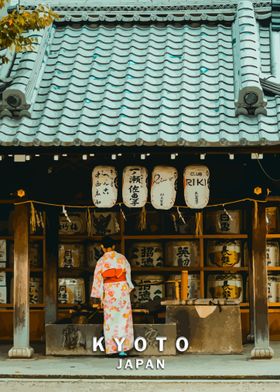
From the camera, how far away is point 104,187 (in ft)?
41.5

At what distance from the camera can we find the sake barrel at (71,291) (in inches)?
595

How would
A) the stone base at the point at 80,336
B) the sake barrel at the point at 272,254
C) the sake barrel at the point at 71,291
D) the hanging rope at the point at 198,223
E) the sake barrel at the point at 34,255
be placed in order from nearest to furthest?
1. the stone base at the point at 80,336
2. the hanging rope at the point at 198,223
3. the sake barrel at the point at 71,291
4. the sake barrel at the point at 272,254
5. the sake barrel at the point at 34,255

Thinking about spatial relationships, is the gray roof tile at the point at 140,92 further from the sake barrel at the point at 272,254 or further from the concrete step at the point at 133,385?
the concrete step at the point at 133,385

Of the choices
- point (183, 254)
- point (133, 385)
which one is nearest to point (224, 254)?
point (183, 254)

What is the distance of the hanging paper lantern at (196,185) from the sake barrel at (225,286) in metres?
2.82

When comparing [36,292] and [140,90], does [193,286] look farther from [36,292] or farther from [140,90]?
[140,90]

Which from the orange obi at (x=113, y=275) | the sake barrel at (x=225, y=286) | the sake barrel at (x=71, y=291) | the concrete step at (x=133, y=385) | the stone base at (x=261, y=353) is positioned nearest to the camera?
the concrete step at (x=133, y=385)

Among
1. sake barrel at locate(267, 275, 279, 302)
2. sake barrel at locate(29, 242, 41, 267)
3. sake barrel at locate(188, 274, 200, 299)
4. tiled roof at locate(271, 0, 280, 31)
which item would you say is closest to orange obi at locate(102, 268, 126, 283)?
sake barrel at locate(188, 274, 200, 299)

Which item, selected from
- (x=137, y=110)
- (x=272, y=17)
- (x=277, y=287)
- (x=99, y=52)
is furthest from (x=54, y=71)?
(x=277, y=287)

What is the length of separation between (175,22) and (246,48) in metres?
2.01

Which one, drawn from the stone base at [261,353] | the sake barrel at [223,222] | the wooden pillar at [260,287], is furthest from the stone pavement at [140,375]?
the sake barrel at [223,222]

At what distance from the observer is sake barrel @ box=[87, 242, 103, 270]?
50.0ft

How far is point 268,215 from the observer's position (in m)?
15.3

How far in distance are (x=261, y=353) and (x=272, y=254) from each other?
123 inches
